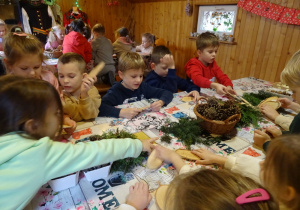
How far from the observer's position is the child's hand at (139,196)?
1.99 feet

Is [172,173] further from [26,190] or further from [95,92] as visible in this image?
[95,92]

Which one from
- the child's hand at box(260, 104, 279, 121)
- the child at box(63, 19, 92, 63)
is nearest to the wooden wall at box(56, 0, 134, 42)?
the child at box(63, 19, 92, 63)

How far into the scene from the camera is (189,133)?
1.00 metres

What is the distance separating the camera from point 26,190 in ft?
1.77

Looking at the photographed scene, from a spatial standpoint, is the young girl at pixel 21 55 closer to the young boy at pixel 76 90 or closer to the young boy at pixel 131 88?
the young boy at pixel 76 90

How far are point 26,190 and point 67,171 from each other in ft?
0.38

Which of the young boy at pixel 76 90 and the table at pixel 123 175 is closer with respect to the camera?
the table at pixel 123 175

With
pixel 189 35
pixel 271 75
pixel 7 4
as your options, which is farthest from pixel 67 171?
pixel 7 4

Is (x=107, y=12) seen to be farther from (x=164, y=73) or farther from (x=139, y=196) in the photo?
(x=139, y=196)

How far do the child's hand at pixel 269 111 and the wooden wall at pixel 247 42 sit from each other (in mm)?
1974

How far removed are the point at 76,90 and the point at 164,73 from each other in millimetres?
915

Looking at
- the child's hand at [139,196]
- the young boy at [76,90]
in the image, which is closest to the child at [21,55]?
the young boy at [76,90]

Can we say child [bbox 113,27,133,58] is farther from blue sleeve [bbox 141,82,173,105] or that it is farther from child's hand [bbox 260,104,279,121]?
child's hand [bbox 260,104,279,121]

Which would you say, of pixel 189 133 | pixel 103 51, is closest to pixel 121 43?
pixel 103 51
